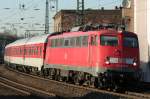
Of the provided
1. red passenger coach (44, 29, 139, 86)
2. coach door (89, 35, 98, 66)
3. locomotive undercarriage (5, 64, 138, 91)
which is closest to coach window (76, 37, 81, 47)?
red passenger coach (44, 29, 139, 86)

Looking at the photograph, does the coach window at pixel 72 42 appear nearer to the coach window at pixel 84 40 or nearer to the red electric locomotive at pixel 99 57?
the red electric locomotive at pixel 99 57

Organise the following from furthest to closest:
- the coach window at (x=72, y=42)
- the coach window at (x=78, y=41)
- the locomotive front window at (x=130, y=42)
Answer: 1. the coach window at (x=72, y=42)
2. the coach window at (x=78, y=41)
3. the locomotive front window at (x=130, y=42)

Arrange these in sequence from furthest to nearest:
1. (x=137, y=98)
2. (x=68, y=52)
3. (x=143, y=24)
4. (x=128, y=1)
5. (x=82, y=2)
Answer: (x=128, y=1)
(x=82, y=2)
(x=143, y=24)
(x=68, y=52)
(x=137, y=98)

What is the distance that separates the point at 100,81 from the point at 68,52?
5157 mm

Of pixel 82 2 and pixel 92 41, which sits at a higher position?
pixel 82 2

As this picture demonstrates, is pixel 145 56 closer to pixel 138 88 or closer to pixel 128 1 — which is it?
pixel 138 88

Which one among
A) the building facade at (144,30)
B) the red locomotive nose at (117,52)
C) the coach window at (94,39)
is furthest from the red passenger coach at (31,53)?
the red locomotive nose at (117,52)

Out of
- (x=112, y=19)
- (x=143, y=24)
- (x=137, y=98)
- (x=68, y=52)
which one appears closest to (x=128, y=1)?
(x=143, y=24)

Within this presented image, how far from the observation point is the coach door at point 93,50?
22.9 metres

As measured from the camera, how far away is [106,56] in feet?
72.7

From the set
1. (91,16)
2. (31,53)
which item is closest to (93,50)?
(31,53)

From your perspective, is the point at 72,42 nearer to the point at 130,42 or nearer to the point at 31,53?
the point at 130,42

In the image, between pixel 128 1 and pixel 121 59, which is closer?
pixel 121 59

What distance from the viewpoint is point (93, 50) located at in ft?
76.0
